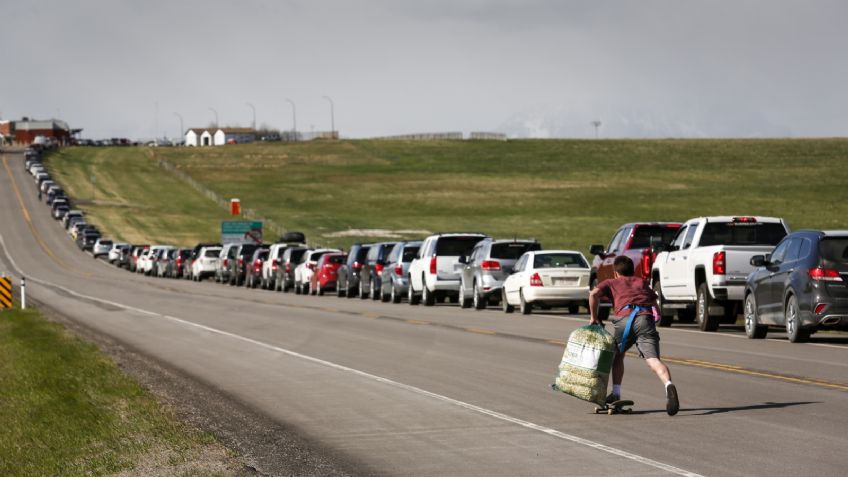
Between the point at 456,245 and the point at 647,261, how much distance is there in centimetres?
1110

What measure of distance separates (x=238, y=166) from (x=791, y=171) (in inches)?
2171

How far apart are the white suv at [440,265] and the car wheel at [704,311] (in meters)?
12.7

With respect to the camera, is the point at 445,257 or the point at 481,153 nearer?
the point at 445,257

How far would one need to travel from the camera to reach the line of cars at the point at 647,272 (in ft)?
73.0

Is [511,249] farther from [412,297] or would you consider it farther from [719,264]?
[719,264]

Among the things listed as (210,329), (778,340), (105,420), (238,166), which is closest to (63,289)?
(210,329)

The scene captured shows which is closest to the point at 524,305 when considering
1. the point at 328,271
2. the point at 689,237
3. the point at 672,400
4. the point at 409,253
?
the point at 689,237

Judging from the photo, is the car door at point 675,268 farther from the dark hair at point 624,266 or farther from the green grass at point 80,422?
the dark hair at point 624,266

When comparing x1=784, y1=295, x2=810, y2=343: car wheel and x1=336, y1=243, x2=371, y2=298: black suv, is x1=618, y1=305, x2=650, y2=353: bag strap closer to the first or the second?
x1=784, y1=295, x2=810, y2=343: car wheel

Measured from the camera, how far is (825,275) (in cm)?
2181

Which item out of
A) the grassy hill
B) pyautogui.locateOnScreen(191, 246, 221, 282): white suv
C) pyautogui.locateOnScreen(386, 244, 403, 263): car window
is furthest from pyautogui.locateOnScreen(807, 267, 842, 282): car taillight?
the grassy hill

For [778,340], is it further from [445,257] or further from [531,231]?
[531,231]

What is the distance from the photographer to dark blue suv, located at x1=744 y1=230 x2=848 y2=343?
21.7 metres

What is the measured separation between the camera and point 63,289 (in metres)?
56.4
